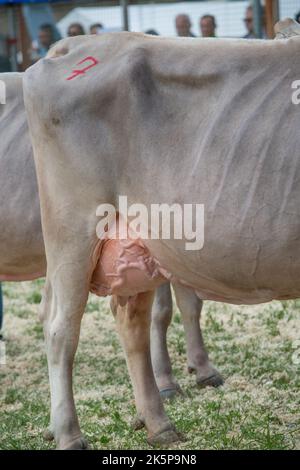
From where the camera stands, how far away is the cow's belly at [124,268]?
4160 millimetres

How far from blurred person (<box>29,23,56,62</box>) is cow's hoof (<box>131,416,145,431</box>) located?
25.7 ft

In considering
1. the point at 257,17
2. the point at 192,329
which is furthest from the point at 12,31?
the point at 192,329

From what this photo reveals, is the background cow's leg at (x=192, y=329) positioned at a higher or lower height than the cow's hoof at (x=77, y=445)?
lower

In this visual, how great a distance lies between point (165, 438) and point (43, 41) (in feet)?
26.9

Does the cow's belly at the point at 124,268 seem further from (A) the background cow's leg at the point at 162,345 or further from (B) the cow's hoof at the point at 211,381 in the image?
(B) the cow's hoof at the point at 211,381

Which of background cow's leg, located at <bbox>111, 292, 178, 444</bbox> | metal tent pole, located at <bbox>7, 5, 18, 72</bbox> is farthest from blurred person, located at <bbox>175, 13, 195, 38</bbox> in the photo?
background cow's leg, located at <bbox>111, 292, 178, 444</bbox>

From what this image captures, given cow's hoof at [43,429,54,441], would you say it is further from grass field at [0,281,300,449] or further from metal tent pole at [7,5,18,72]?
metal tent pole at [7,5,18,72]

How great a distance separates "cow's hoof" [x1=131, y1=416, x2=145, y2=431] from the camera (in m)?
4.57

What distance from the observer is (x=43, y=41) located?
468 inches

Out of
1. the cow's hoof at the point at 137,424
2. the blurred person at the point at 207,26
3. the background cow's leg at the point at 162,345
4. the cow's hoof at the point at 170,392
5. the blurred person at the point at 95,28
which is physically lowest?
the cow's hoof at the point at 170,392

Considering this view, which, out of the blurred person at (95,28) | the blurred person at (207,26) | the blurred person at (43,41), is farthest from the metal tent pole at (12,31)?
the blurred person at (207,26)

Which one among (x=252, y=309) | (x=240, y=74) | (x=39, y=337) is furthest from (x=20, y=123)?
(x=252, y=309)

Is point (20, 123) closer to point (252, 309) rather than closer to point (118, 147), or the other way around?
point (118, 147)

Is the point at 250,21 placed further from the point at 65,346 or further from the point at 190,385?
the point at 65,346
